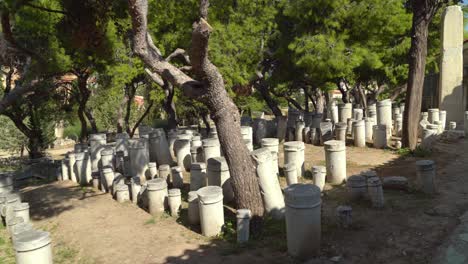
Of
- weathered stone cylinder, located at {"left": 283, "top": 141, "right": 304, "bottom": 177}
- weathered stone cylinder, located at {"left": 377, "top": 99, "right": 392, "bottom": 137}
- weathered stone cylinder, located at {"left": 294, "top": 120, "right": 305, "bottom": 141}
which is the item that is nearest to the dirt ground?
weathered stone cylinder, located at {"left": 283, "top": 141, "right": 304, "bottom": 177}

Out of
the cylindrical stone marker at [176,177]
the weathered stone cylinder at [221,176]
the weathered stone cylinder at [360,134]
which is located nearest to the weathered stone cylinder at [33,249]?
the weathered stone cylinder at [221,176]

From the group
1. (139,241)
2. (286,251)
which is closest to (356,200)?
(286,251)

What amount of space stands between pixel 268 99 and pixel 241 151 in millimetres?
10753

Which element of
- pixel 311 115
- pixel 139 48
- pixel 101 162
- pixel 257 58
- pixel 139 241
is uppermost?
pixel 257 58

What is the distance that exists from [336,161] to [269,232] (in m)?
2.87

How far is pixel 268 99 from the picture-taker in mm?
16844

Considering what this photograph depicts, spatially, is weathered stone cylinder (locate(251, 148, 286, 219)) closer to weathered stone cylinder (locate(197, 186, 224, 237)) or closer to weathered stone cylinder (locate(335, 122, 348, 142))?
weathered stone cylinder (locate(197, 186, 224, 237))

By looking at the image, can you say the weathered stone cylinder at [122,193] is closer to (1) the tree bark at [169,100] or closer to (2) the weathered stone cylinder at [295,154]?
(2) the weathered stone cylinder at [295,154]

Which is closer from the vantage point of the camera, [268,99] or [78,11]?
[78,11]

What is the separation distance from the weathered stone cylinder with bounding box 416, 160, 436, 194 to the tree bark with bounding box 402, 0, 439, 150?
4421 millimetres

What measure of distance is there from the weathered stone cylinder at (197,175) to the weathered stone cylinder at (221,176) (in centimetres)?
51

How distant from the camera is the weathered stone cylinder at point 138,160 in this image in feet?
32.3

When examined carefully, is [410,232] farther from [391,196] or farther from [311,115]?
[311,115]

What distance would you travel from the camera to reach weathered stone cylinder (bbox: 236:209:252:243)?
592cm
